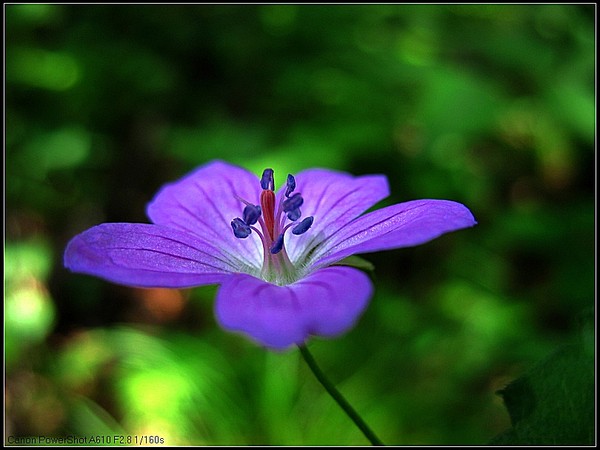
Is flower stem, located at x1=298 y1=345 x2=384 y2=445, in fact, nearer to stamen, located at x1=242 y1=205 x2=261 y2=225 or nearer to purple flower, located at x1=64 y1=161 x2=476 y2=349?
purple flower, located at x1=64 y1=161 x2=476 y2=349

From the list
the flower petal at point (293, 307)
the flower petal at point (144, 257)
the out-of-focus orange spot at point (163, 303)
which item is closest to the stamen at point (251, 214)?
the flower petal at point (144, 257)

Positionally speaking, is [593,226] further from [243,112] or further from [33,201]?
[33,201]

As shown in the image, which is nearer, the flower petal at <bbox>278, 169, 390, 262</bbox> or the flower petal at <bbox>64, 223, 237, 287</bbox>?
the flower petal at <bbox>64, 223, 237, 287</bbox>

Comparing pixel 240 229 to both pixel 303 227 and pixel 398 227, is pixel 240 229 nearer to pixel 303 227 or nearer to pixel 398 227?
A: pixel 303 227

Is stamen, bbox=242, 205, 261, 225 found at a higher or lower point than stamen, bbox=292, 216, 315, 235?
higher

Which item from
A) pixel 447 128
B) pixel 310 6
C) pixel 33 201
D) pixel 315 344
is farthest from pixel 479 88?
pixel 33 201

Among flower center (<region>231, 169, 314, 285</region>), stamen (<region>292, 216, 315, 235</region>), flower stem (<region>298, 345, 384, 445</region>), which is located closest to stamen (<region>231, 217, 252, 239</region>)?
flower center (<region>231, 169, 314, 285</region>)

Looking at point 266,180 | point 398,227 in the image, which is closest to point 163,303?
point 266,180
